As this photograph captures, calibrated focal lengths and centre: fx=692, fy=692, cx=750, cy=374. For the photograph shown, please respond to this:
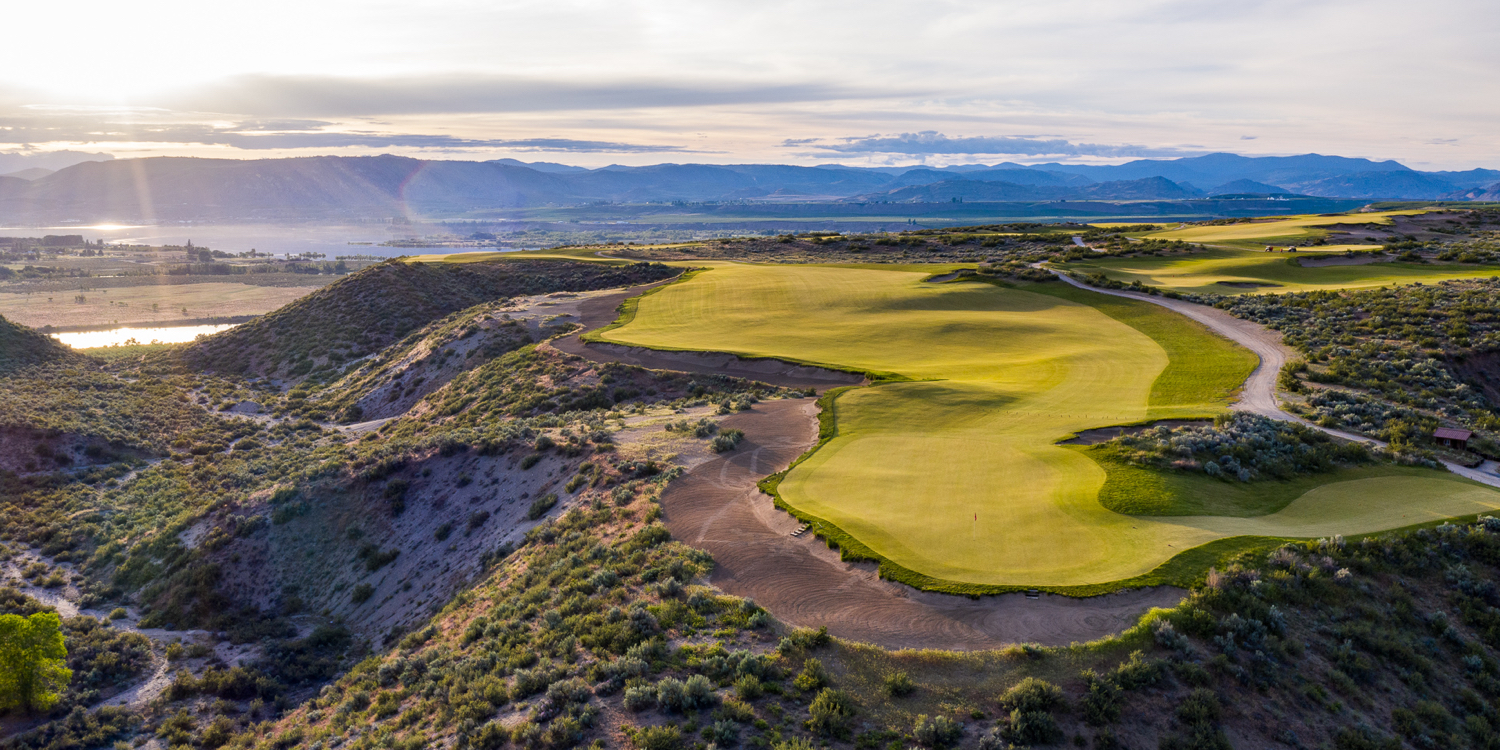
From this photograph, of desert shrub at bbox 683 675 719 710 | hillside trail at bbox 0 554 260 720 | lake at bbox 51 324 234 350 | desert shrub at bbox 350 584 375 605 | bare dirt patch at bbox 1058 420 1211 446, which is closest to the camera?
desert shrub at bbox 683 675 719 710

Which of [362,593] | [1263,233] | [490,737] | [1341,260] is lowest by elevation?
[362,593]

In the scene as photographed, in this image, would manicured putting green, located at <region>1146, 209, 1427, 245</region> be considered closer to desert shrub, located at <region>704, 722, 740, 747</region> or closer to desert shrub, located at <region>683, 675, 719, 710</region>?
desert shrub, located at <region>683, 675, 719, 710</region>

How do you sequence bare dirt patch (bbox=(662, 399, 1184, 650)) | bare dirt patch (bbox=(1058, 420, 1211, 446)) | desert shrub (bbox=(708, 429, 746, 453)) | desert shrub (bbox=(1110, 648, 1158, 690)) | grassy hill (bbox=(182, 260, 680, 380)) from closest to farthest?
1. desert shrub (bbox=(1110, 648, 1158, 690))
2. bare dirt patch (bbox=(662, 399, 1184, 650))
3. bare dirt patch (bbox=(1058, 420, 1211, 446))
4. desert shrub (bbox=(708, 429, 746, 453))
5. grassy hill (bbox=(182, 260, 680, 380))

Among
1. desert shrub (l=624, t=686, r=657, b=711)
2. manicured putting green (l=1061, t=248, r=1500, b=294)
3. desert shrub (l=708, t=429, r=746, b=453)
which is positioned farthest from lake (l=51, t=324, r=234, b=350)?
manicured putting green (l=1061, t=248, r=1500, b=294)

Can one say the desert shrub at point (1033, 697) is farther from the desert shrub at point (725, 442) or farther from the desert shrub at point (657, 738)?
the desert shrub at point (725, 442)

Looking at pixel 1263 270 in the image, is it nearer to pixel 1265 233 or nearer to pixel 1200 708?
pixel 1265 233

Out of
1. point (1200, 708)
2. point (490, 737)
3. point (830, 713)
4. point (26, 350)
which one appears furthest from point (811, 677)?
point (26, 350)

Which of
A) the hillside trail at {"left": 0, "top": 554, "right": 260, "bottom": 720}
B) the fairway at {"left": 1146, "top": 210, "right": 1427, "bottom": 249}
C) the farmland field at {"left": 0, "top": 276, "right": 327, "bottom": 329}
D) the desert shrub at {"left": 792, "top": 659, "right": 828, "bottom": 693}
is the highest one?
the fairway at {"left": 1146, "top": 210, "right": 1427, "bottom": 249}
